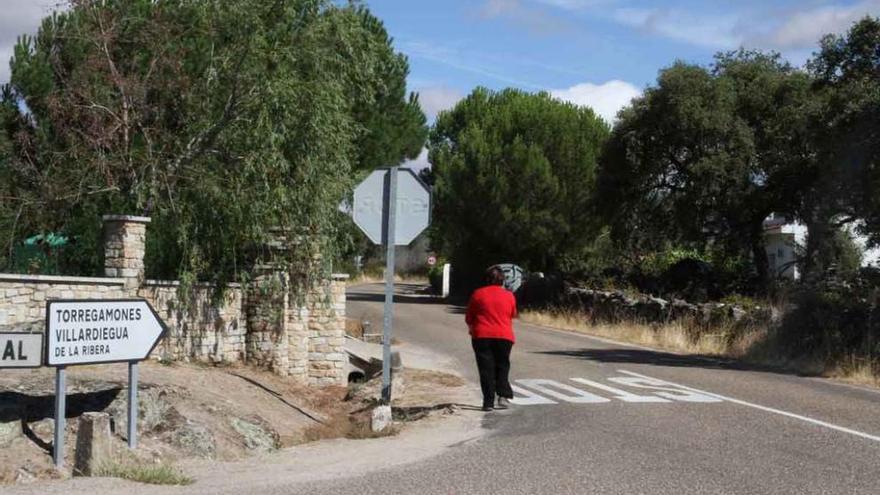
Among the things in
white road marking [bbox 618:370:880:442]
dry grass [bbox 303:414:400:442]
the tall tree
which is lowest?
dry grass [bbox 303:414:400:442]

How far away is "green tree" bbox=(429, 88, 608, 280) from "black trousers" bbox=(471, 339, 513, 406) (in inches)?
1254

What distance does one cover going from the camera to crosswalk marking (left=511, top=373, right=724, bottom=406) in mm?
14102

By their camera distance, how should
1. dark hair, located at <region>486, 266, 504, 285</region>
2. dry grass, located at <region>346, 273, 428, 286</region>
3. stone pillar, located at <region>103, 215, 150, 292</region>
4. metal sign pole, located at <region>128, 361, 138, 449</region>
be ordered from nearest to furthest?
1. metal sign pole, located at <region>128, 361, 138, 449</region>
2. dark hair, located at <region>486, 266, 504, 285</region>
3. stone pillar, located at <region>103, 215, 150, 292</region>
4. dry grass, located at <region>346, 273, 428, 286</region>

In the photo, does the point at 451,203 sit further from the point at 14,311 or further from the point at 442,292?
the point at 14,311

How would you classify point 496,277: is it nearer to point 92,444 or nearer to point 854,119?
point 92,444

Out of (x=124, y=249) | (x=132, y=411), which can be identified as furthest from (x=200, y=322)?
(x=132, y=411)

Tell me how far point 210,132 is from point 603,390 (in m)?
7.04

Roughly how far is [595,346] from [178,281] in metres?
13.3

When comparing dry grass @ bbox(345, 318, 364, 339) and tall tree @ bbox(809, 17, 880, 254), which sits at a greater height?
tall tree @ bbox(809, 17, 880, 254)

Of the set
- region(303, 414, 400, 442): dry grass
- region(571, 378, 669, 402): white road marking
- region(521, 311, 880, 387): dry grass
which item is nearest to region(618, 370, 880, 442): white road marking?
region(571, 378, 669, 402): white road marking

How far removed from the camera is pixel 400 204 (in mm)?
12398

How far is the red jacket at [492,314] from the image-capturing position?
12961 millimetres

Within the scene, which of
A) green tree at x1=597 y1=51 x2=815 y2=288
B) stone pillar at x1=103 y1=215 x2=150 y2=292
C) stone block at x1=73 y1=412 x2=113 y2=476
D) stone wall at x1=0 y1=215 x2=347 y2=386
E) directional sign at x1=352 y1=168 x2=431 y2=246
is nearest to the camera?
stone block at x1=73 y1=412 x2=113 y2=476

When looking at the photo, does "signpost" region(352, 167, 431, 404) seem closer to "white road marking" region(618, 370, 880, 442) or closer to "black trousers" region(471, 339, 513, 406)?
"black trousers" region(471, 339, 513, 406)
